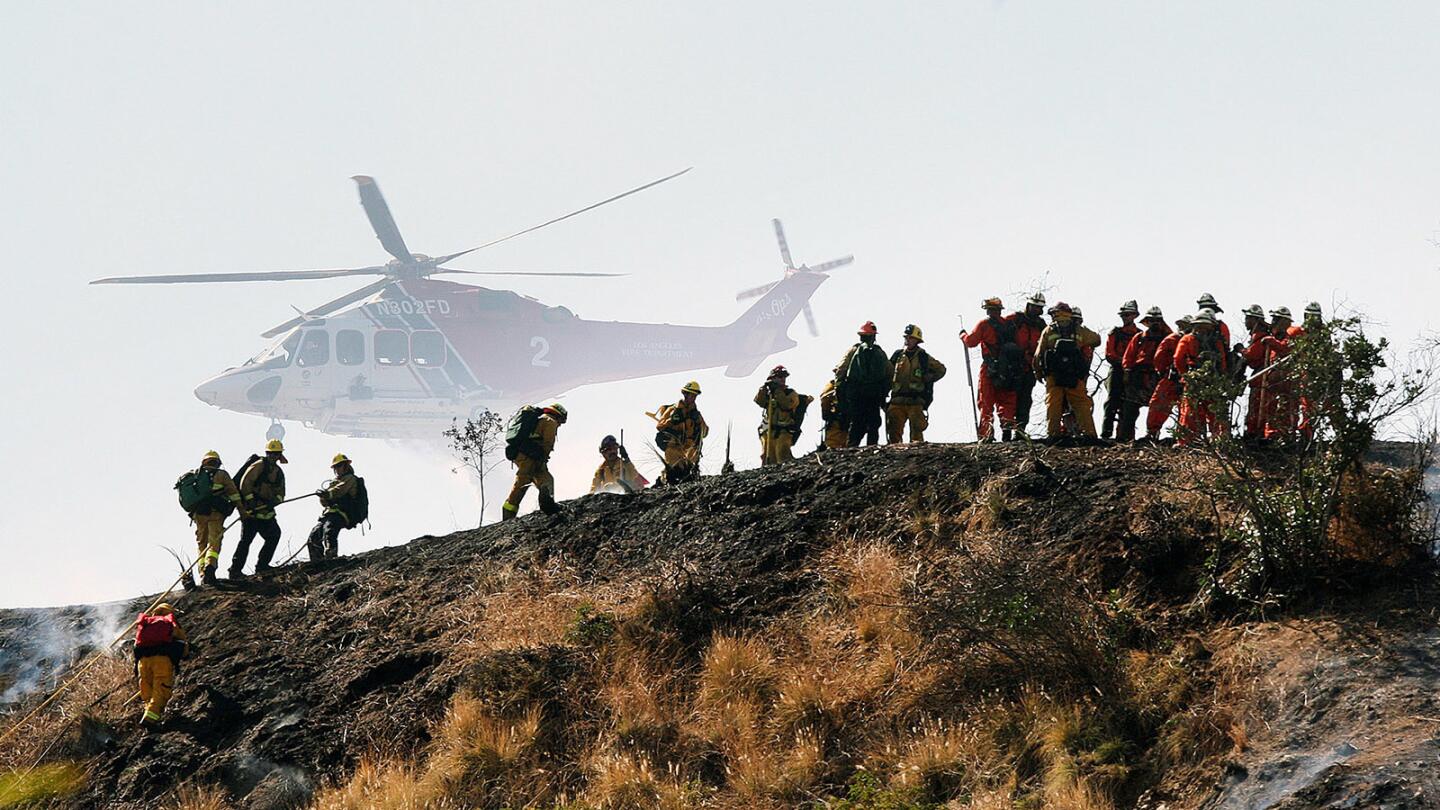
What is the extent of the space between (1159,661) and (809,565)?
354 centimetres

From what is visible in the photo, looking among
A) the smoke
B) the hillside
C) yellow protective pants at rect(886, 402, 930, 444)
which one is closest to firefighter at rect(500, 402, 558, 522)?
the hillside

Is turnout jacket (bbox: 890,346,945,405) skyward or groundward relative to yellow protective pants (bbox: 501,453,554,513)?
skyward

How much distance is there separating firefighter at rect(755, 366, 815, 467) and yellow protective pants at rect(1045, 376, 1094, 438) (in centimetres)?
322

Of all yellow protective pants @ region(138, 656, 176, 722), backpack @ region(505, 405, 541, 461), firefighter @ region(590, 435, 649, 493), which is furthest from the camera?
firefighter @ region(590, 435, 649, 493)

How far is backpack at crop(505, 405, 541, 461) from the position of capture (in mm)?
15086

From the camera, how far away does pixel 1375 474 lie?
9.32 metres

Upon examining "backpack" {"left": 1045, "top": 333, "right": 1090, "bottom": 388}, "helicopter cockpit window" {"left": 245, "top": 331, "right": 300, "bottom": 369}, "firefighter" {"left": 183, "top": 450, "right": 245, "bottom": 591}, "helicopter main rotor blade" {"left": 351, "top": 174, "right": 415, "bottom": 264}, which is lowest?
"firefighter" {"left": 183, "top": 450, "right": 245, "bottom": 591}

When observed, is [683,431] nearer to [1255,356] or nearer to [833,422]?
[833,422]

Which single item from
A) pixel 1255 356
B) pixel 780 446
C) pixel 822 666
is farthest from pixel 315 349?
pixel 822 666

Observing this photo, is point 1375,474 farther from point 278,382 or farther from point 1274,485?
point 278,382

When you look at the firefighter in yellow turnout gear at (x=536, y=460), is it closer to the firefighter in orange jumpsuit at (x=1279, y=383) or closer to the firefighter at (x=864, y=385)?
the firefighter at (x=864, y=385)

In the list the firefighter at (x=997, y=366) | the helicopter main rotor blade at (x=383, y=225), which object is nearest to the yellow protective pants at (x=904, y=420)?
the firefighter at (x=997, y=366)

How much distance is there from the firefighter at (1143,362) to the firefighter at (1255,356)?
0.78 m

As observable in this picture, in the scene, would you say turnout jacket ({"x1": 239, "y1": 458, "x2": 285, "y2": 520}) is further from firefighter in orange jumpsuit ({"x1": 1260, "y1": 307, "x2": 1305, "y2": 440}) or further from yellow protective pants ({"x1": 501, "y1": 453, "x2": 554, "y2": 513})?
firefighter in orange jumpsuit ({"x1": 1260, "y1": 307, "x2": 1305, "y2": 440})
